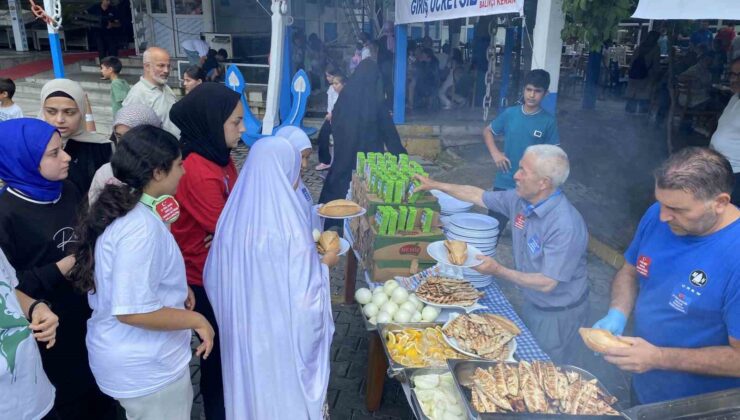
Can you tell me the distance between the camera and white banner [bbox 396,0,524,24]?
4693mm

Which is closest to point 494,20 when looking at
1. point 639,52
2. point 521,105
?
point 639,52

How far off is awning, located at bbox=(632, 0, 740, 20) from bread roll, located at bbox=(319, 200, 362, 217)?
2.31m

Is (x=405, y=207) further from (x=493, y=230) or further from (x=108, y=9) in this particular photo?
(x=108, y=9)

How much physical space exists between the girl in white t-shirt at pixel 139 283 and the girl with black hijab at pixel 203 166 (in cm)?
45

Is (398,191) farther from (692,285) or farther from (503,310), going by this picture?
(692,285)

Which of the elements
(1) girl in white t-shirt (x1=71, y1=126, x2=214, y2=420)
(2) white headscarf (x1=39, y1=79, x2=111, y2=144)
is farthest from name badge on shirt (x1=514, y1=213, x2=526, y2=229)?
(2) white headscarf (x1=39, y1=79, x2=111, y2=144)

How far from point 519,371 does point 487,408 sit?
31 centimetres

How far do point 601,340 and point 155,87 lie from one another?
5.04 m

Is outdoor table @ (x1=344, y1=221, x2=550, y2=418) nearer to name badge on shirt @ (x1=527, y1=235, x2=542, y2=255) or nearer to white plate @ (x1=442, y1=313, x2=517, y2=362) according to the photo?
white plate @ (x1=442, y1=313, x2=517, y2=362)

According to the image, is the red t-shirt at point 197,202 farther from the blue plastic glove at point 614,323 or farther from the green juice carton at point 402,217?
the blue plastic glove at point 614,323

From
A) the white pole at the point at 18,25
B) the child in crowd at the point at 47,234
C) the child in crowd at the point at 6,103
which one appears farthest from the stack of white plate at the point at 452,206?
the white pole at the point at 18,25

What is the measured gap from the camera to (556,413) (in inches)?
71.0

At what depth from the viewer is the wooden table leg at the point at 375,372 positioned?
3039mm

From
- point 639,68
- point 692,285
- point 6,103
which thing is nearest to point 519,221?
point 692,285
